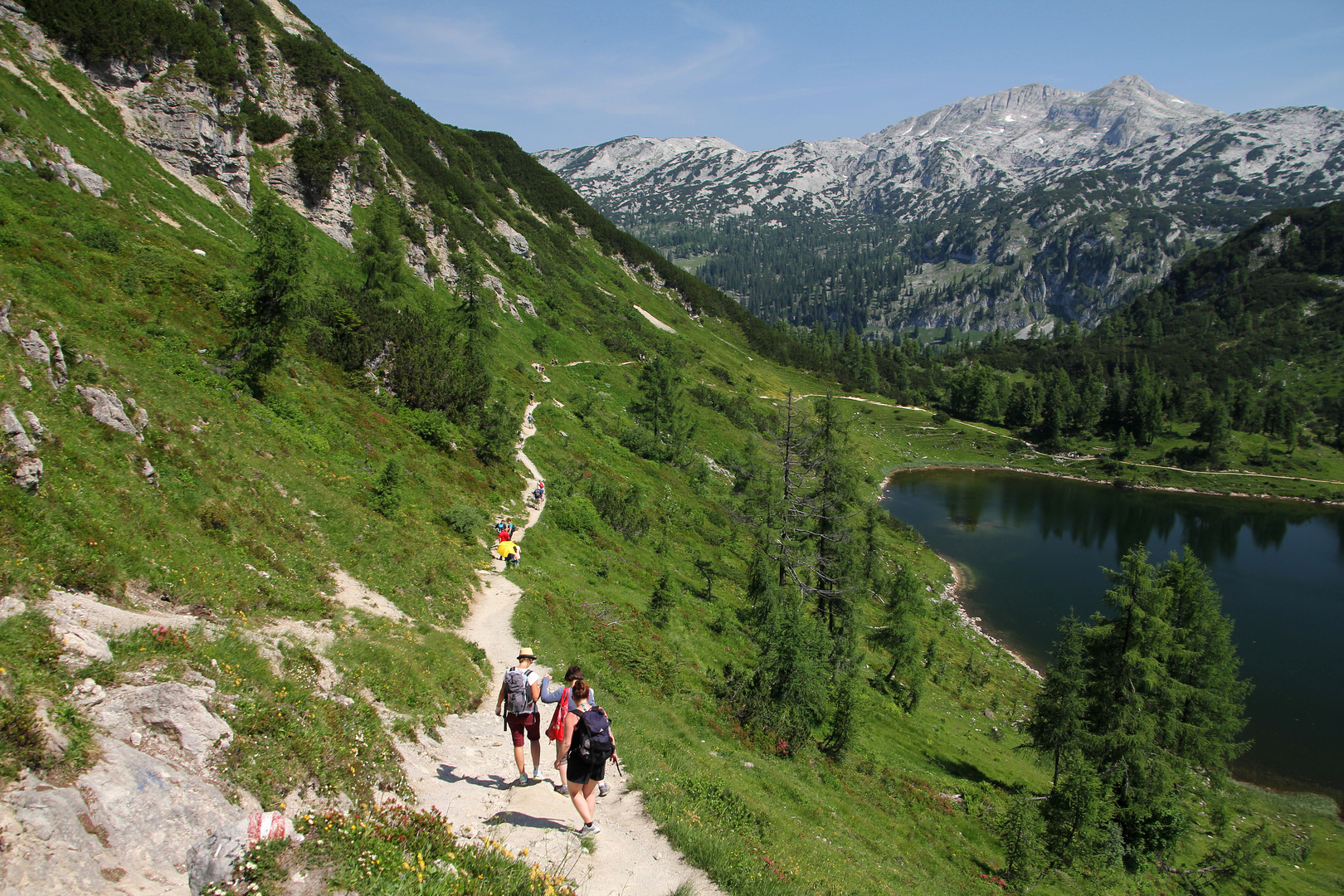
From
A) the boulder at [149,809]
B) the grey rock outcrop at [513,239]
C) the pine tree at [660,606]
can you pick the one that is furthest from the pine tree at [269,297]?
the grey rock outcrop at [513,239]

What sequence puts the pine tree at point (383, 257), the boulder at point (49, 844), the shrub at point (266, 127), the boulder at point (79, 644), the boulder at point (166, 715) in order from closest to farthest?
1. the boulder at point (49, 844)
2. the boulder at point (166, 715)
3. the boulder at point (79, 644)
4. the pine tree at point (383, 257)
5. the shrub at point (266, 127)

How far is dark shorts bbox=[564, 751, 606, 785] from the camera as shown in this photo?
930 cm

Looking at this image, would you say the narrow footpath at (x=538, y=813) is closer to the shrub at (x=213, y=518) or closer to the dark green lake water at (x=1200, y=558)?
the shrub at (x=213, y=518)

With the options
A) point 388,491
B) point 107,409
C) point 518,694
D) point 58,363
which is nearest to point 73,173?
point 58,363

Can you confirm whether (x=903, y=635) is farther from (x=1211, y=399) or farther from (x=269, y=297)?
(x=1211, y=399)

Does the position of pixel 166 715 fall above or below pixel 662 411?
below

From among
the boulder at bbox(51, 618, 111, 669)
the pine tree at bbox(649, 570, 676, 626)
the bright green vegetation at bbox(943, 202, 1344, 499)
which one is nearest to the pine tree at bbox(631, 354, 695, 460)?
the pine tree at bbox(649, 570, 676, 626)

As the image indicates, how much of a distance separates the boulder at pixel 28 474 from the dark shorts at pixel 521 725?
28.4ft

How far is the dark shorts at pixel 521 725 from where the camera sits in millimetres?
10555

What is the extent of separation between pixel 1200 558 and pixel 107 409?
10539cm

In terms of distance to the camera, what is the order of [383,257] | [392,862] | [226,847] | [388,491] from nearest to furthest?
[226,847] < [392,862] < [388,491] < [383,257]

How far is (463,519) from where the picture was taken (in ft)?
79.4

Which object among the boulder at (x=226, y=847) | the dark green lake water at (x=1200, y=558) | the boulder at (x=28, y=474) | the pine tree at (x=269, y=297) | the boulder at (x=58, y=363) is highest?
the pine tree at (x=269, y=297)

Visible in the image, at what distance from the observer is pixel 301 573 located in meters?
14.9
